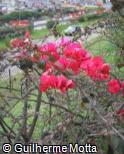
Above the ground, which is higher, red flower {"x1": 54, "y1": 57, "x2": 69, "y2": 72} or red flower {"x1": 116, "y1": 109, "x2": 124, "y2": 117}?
red flower {"x1": 54, "y1": 57, "x2": 69, "y2": 72}

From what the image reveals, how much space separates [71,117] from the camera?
2641mm

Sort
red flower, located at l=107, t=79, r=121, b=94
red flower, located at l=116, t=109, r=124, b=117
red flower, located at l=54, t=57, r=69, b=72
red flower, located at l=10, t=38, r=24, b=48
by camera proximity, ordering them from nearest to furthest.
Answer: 1. red flower, located at l=54, t=57, r=69, b=72
2. red flower, located at l=116, t=109, r=124, b=117
3. red flower, located at l=107, t=79, r=121, b=94
4. red flower, located at l=10, t=38, r=24, b=48

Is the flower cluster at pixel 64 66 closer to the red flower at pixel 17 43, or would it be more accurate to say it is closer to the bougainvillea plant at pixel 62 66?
the bougainvillea plant at pixel 62 66

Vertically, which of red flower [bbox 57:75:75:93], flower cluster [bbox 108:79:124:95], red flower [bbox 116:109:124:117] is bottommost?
red flower [bbox 116:109:124:117]

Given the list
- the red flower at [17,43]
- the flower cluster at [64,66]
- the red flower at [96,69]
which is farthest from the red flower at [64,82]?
the red flower at [17,43]


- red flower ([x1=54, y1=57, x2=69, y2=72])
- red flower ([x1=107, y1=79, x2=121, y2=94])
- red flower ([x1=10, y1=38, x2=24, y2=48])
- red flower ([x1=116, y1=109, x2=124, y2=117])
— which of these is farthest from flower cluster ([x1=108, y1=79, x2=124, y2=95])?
red flower ([x1=10, y1=38, x2=24, y2=48])

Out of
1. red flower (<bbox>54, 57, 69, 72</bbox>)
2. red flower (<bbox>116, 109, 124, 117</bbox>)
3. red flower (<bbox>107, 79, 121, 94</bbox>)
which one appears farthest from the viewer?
red flower (<bbox>107, 79, 121, 94</bbox>)

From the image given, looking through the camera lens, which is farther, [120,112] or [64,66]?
[120,112]

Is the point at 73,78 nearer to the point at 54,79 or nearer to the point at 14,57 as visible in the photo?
the point at 54,79

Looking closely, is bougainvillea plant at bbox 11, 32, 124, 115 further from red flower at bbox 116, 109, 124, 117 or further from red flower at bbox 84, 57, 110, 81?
red flower at bbox 116, 109, 124, 117

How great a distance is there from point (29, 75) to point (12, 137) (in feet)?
1.42

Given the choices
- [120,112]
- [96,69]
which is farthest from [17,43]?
[120,112]

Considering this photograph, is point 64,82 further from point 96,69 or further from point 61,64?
point 96,69

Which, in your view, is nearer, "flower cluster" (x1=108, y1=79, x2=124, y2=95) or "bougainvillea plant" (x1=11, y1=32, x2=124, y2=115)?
"bougainvillea plant" (x1=11, y1=32, x2=124, y2=115)
